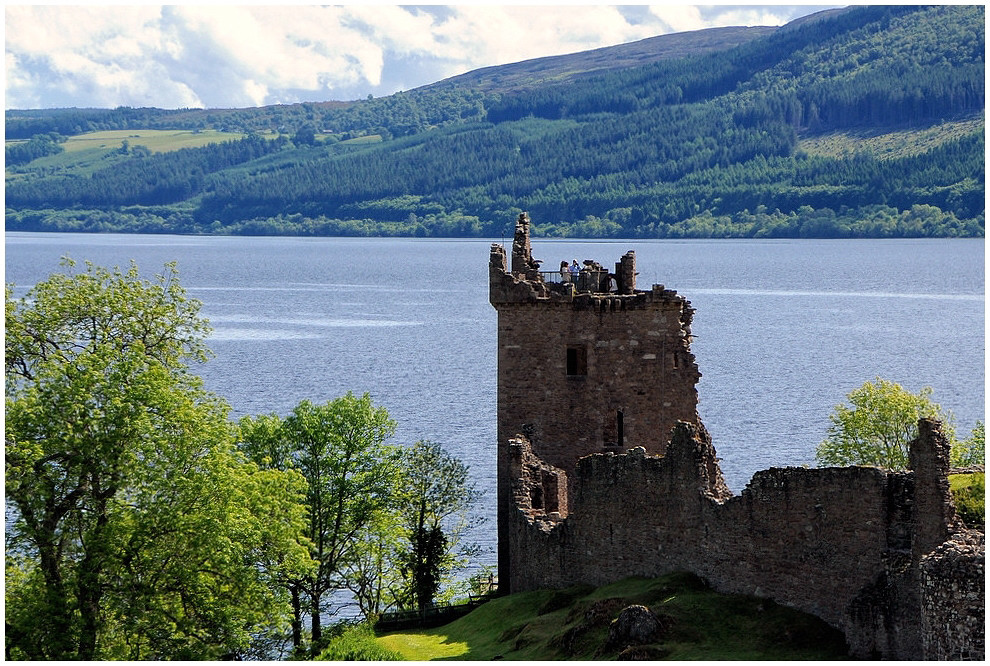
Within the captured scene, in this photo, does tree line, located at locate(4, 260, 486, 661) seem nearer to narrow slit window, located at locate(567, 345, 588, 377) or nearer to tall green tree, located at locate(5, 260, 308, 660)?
tall green tree, located at locate(5, 260, 308, 660)

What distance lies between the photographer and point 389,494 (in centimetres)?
5691

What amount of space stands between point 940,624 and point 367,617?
28055 millimetres

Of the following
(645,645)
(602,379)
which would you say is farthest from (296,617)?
(645,645)

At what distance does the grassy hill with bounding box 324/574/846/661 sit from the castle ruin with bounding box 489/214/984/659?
57cm

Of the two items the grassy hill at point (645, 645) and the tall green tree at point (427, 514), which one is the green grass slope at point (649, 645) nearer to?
the grassy hill at point (645, 645)

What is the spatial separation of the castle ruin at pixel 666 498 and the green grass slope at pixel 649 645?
23.1 inches

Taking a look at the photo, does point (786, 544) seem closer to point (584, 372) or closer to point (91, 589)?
point (584, 372)

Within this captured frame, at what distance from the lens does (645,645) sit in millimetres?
35656

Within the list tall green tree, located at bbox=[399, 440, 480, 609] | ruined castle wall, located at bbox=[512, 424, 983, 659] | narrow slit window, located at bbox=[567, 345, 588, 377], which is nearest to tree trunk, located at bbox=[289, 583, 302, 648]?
tall green tree, located at bbox=[399, 440, 480, 609]

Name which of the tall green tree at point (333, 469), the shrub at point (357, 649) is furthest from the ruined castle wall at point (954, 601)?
the tall green tree at point (333, 469)

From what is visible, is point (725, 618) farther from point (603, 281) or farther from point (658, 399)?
point (603, 281)

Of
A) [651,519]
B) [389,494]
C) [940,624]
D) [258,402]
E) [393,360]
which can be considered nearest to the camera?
[940,624]

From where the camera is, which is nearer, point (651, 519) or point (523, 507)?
point (651, 519)

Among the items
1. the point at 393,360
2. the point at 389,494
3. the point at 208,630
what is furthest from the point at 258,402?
the point at 208,630
